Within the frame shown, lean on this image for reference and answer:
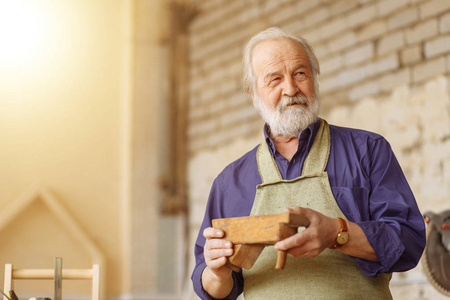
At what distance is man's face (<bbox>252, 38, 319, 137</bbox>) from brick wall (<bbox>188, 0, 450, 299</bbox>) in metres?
2.19

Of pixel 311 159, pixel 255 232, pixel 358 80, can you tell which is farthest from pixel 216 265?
pixel 358 80

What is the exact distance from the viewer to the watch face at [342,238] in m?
1.72

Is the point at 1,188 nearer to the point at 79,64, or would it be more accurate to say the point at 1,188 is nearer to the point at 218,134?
the point at 79,64

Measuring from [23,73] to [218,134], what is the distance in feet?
6.77

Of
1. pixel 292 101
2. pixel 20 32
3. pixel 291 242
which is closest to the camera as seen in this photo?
pixel 291 242

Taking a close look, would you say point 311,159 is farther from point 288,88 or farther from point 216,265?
point 216,265

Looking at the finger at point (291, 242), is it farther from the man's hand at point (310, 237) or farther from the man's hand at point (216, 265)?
the man's hand at point (216, 265)

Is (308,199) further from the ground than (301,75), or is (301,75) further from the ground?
(301,75)

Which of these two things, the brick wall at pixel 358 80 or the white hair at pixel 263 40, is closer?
the white hair at pixel 263 40

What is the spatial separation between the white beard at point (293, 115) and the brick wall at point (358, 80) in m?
2.18

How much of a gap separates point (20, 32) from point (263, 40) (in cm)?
445

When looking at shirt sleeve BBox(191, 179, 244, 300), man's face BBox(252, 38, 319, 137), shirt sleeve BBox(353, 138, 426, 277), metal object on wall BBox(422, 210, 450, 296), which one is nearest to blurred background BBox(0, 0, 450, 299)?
metal object on wall BBox(422, 210, 450, 296)

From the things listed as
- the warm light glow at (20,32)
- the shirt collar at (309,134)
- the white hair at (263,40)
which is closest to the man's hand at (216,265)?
the shirt collar at (309,134)

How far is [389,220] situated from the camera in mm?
1791
